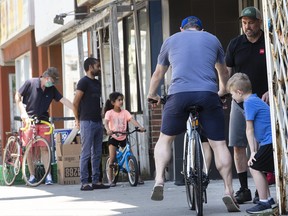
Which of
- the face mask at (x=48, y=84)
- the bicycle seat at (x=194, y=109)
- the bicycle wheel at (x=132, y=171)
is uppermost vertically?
the face mask at (x=48, y=84)

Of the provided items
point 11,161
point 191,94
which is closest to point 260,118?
point 191,94

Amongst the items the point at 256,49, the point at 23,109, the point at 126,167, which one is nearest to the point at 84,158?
the point at 126,167

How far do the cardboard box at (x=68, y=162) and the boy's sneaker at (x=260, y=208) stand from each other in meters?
6.92

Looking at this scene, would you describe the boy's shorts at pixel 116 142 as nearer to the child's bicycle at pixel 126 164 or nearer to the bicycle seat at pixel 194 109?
the child's bicycle at pixel 126 164

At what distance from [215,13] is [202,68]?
19.2 ft

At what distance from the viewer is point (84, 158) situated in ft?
46.0

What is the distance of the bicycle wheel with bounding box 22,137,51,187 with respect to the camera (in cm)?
1523

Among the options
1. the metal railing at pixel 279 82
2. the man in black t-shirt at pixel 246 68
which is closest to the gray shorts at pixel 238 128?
the man in black t-shirt at pixel 246 68

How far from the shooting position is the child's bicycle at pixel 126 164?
1425 cm

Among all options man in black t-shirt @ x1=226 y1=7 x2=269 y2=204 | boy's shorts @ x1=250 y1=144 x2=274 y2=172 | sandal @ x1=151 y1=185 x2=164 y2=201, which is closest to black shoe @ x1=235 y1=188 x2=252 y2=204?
man in black t-shirt @ x1=226 y1=7 x2=269 y2=204

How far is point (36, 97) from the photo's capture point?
1559cm

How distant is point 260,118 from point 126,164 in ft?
18.4

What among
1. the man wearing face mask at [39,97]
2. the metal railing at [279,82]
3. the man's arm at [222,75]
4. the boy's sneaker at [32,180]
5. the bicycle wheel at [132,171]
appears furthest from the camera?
the man wearing face mask at [39,97]

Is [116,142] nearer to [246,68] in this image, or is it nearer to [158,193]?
[246,68]
